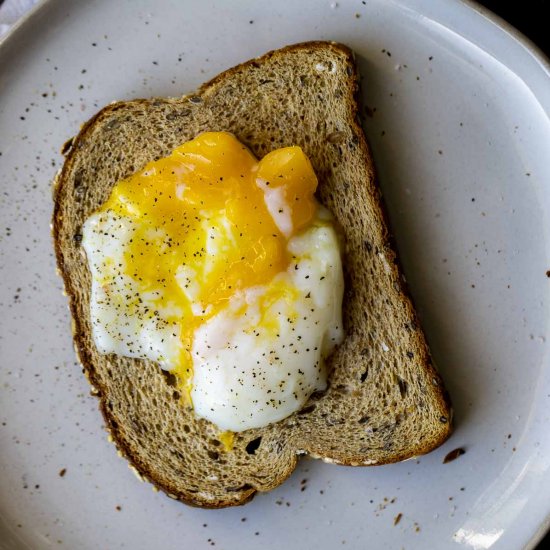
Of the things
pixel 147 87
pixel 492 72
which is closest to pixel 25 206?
pixel 147 87

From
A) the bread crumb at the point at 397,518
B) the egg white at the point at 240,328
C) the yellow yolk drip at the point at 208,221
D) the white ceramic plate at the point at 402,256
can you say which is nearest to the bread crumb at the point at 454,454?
the white ceramic plate at the point at 402,256

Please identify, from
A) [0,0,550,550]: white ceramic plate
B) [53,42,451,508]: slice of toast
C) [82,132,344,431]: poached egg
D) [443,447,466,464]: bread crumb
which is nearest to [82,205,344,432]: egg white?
[82,132,344,431]: poached egg

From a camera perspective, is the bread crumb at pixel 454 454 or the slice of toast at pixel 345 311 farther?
the bread crumb at pixel 454 454

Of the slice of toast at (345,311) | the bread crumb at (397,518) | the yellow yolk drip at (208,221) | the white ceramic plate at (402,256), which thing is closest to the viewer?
the yellow yolk drip at (208,221)

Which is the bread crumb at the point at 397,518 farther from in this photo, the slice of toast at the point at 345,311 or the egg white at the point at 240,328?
the egg white at the point at 240,328

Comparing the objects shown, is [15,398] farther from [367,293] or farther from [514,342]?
[514,342]

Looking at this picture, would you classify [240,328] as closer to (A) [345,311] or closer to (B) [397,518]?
(A) [345,311]

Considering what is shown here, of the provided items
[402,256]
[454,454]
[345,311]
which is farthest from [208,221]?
[454,454]
